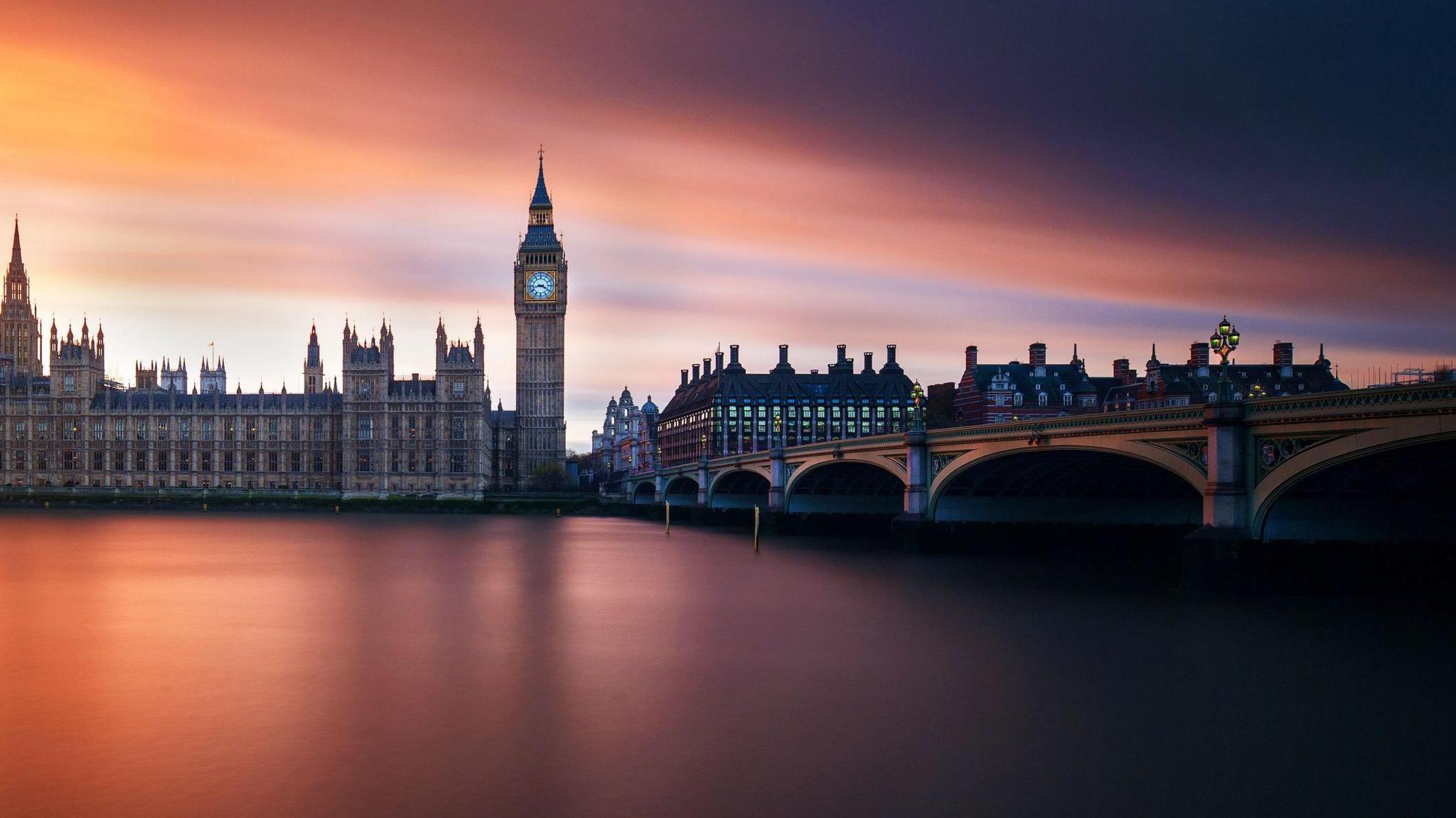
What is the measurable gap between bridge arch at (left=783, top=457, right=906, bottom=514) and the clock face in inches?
3597

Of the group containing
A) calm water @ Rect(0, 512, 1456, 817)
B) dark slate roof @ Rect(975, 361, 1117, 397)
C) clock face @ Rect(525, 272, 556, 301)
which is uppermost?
clock face @ Rect(525, 272, 556, 301)

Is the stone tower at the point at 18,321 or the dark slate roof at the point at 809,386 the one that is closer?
the dark slate roof at the point at 809,386

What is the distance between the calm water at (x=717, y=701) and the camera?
15242mm

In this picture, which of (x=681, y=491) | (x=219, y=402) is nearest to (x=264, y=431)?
(x=219, y=402)

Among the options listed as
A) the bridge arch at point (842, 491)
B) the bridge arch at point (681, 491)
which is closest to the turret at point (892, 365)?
the bridge arch at point (681, 491)

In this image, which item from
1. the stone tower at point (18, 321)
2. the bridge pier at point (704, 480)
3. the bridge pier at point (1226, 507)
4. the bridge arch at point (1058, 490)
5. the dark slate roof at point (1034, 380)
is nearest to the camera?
the bridge pier at point (1226, 507)

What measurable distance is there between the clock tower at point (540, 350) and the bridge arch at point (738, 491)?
173ft

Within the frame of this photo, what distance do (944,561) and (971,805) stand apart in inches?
1353

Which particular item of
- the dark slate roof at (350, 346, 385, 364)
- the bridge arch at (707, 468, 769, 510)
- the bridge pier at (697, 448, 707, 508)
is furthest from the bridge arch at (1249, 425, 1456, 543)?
the dark slate roof at (350, 346, 385, 364)

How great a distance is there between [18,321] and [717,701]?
7037 inches

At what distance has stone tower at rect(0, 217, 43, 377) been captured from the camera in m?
165

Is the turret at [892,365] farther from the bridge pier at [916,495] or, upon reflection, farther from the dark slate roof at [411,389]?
the bridge pier at [916,495]

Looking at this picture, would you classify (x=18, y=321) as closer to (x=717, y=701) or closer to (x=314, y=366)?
(x=314, y=366)

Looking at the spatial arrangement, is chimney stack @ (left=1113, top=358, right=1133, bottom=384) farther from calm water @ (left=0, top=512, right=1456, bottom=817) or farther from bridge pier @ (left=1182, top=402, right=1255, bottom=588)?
bridge pier @ (left=1182, top=402, right=1255, bottom=588)
